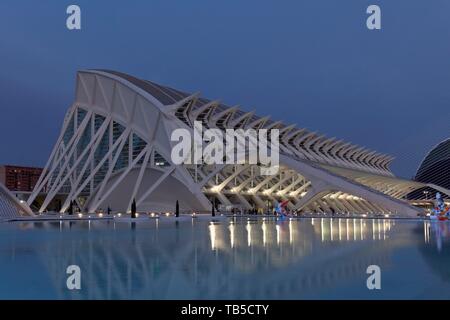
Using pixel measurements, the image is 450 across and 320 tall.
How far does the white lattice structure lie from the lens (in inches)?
1716

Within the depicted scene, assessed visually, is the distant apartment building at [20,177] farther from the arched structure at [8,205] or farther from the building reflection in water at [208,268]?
the building reflection in water at [208,268]

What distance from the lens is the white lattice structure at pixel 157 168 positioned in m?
43.6

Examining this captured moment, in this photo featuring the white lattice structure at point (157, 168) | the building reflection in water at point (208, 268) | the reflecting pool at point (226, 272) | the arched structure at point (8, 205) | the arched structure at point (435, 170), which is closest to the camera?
the reflecting pool at point (226, 272)

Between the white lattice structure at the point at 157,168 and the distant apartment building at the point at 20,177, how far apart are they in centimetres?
8327

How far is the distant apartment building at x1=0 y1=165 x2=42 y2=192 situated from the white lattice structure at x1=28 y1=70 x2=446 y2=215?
83.3 metres

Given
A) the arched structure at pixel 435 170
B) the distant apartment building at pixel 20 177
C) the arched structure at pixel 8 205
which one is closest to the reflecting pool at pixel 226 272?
the arched structure at pixel 8 205

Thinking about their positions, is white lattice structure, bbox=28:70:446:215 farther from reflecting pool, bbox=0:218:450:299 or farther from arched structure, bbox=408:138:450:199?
arched structure, bbox=408:138:450:199

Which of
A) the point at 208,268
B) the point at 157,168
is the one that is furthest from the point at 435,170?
the point at 208,268

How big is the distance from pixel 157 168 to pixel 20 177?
351 ft

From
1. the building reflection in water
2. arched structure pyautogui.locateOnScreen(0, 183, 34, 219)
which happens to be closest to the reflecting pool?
the building reflection in water
